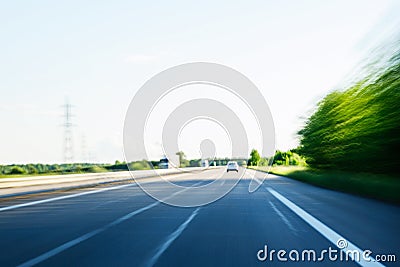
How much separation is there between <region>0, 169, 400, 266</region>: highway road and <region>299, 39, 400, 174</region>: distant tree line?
4.67m

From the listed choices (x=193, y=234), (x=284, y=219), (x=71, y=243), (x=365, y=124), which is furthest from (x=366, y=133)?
(x=71, y=243)

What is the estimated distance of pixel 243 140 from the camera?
24.2 meters

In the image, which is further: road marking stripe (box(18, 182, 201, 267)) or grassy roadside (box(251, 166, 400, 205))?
grassy roadside (box(251, 166, 400, 205))

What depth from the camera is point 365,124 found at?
21750 mm

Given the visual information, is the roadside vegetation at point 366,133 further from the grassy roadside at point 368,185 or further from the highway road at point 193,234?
the highway road at point 193,234

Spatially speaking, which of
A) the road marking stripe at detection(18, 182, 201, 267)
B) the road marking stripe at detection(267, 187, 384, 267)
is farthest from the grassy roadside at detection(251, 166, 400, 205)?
the road marking stripe at detection(18, 182, 201, 267)

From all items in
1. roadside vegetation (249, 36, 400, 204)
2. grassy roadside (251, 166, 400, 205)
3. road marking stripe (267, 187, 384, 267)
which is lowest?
road marking stripe (267, 187, 384, 267)

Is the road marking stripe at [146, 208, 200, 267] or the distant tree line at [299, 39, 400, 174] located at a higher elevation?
the distant tree line at [299, 39, 400, 174]

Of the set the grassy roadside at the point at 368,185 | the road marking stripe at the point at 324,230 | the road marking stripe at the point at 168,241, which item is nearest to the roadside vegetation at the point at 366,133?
the grassy roadside at the point at 368,185

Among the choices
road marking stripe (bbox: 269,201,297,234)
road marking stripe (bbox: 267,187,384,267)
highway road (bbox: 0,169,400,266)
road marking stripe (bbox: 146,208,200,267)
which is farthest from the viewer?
road marking stripe (bbox: 269,201,297,234)

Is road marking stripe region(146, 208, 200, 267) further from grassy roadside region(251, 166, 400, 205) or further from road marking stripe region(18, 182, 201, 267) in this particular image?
grassy roadside region(251, 166, 400, 205)

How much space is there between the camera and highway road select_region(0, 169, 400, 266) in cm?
741

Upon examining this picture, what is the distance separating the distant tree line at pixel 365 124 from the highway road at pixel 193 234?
4.67 m

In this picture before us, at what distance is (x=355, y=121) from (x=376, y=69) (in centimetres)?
364
